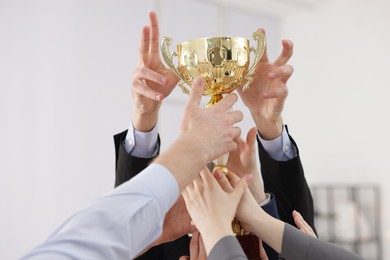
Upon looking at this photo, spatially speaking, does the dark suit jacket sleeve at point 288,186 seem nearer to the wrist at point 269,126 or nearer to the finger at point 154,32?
the wrist at point 269,126

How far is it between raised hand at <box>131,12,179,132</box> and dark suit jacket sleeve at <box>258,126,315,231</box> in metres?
0.36

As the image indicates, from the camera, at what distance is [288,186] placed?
1.53 meters

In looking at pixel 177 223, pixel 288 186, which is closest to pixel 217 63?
pixel 177 223

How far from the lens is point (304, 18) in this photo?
5.20 meters

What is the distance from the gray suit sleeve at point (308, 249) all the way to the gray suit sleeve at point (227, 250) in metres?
0.13

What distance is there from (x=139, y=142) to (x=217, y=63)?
0.43m

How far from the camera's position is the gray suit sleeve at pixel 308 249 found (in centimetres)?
96

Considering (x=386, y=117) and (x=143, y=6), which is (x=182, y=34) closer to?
(x=143, y=6)

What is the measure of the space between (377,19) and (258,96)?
3.48m

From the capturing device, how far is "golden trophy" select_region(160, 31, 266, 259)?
1.20 metres

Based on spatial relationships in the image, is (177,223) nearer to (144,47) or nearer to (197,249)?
(197,249)

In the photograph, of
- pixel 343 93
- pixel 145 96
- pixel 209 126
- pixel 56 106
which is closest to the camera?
pixel 209 126

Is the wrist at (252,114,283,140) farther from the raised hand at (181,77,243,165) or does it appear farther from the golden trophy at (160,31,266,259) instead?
the raised hand at (181,77,243,165)

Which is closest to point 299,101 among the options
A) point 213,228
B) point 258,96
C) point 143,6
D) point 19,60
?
point 143,6
